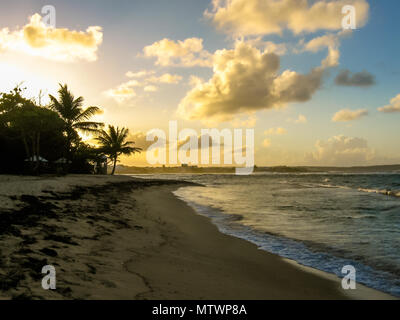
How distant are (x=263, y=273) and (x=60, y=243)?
391cm

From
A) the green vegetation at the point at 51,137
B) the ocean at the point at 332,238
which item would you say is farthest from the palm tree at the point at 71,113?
the ocean at the point at 332,238

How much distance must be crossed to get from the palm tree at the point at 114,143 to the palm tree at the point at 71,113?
979 cm

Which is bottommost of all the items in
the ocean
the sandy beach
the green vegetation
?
the ocean

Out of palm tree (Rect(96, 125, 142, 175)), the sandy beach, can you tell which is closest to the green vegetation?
palm tree (Rect(96, 125, 142, 175))

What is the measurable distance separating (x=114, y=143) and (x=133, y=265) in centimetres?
4333

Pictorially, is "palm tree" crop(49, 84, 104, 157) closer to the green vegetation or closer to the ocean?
the green vegetation

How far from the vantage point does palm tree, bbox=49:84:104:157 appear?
33.6 meters

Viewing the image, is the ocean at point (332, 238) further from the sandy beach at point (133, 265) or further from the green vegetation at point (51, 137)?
the green vegetation at point (51, 137)

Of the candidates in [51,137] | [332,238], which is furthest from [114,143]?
[332,238]

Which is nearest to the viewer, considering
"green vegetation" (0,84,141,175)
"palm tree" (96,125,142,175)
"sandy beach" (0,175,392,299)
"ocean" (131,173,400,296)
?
"sandy beach" (0,175,392,299)

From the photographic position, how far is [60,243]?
17.4 feet

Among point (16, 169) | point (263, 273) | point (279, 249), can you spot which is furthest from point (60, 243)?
point (16, 169)
